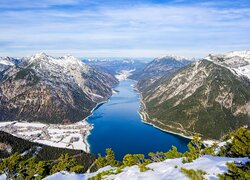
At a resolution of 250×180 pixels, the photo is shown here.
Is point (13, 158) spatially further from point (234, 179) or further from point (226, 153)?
point (234, 179)

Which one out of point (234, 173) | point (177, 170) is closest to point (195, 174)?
point (234, 173)

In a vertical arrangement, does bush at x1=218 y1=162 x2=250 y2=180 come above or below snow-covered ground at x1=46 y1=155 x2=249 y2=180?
above

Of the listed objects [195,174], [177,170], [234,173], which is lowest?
[177,170]

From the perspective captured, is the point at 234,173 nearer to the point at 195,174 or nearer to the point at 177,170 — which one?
the point at 195,174

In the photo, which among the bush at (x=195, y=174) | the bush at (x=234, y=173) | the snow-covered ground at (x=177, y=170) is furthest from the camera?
the snow-covered ground at (x=177, y=170)

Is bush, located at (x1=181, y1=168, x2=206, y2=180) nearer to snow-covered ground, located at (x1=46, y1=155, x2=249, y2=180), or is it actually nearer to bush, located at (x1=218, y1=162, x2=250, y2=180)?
bush, located at (x1=218, y1=162, x2=250, y2=180)

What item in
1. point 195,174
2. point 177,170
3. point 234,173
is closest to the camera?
point 234,173

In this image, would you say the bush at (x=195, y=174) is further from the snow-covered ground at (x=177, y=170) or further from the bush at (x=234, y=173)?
the snow-covered ground at (x=177, y=170)

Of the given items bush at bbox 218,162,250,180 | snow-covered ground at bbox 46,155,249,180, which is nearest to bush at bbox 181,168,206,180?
bush at bbox 218,162,250,180

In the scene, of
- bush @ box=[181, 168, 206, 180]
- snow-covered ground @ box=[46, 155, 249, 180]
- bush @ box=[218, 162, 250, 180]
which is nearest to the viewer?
bush @ box=[218, 162, 250, 180]

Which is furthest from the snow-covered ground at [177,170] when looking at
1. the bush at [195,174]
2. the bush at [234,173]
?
the bush at [234,173]

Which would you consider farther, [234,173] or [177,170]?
[177,170]

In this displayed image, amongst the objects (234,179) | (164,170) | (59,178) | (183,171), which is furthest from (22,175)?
(234,179)
